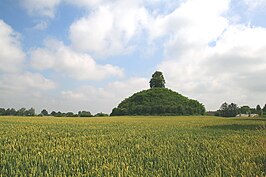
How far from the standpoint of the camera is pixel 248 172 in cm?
780

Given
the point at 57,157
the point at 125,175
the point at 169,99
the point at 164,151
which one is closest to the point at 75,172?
the point at 125,175

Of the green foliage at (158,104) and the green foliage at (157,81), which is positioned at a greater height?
the green foliage at (157,81)

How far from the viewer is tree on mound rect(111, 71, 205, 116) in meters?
121

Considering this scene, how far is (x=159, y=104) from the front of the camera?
427ft

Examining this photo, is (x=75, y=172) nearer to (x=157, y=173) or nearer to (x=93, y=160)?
(x=93, y=160)

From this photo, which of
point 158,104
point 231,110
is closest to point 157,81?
point 158,104

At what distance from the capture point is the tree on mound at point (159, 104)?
397ft

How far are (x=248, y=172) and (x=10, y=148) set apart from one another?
29.5 feet

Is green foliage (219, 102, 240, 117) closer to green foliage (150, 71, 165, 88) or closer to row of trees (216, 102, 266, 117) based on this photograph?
row of trees (216, 102, 266, 117)

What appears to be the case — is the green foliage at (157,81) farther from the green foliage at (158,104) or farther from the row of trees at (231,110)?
the row of trees at (231,110)

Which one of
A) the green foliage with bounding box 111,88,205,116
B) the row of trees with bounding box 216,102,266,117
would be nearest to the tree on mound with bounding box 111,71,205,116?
the green foliage with bounding box 111,88,205,116

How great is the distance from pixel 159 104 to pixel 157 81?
3776cm

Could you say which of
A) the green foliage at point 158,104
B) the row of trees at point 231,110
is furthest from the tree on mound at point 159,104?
the row of trees at point 231,110

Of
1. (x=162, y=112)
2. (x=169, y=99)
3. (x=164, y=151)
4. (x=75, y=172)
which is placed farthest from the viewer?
(x=169, y=99)
